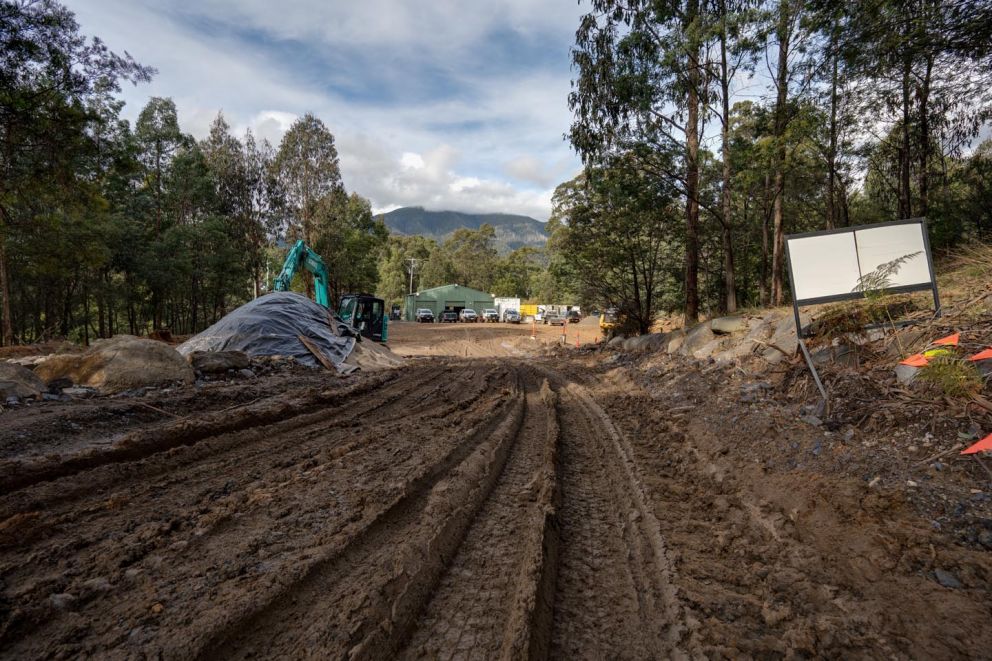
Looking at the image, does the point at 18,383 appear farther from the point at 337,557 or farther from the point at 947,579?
the point at 947,579

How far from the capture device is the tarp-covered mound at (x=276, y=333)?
11992 mm

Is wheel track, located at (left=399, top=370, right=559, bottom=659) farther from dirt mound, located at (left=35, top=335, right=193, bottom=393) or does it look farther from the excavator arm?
the excavator arm

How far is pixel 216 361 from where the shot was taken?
32.3 ft

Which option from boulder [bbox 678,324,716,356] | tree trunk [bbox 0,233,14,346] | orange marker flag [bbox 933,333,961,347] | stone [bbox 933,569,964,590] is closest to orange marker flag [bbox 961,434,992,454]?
stone [bbox 933,569,964,590]

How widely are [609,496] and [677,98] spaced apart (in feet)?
41.7

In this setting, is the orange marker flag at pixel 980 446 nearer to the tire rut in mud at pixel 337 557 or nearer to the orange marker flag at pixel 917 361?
the orange marker flag at pixel 917 361

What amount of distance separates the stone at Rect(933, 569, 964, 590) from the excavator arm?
56.3 feet

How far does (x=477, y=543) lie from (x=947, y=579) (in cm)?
284

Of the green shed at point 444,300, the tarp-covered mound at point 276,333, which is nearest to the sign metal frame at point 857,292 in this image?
the tarp-covered mound at point 276,333

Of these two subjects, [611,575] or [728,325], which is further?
[728,325]

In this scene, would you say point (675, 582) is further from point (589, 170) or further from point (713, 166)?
point (713, 166)

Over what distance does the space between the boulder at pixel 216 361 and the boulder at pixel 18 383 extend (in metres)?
2.42

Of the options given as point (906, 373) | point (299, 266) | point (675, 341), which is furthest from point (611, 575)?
point (299, 266)

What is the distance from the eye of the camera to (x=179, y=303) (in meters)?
33.4
